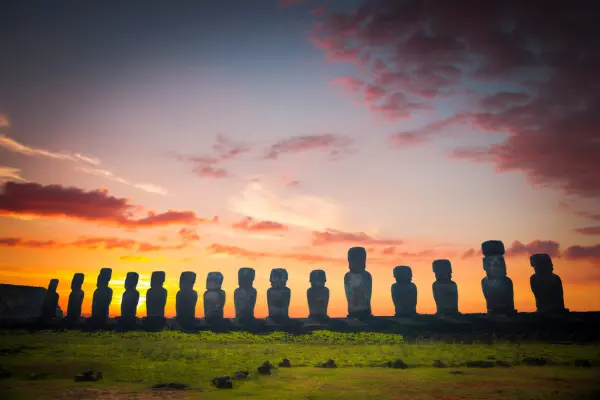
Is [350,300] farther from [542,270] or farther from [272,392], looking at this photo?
[272,392]

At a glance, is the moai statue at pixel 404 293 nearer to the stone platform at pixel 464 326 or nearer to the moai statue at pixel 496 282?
the stone platform at pixel 464 326

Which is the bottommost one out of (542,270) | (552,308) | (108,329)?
(108,329)

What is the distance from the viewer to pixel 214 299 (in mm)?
22078

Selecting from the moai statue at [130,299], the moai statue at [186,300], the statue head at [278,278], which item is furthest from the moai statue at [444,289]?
the moai statue at [130,299]


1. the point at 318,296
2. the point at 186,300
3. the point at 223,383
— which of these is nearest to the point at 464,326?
the point at 318,296

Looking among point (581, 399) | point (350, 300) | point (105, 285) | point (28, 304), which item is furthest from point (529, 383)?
point (28, 304)

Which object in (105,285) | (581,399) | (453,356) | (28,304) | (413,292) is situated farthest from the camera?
(28,304)

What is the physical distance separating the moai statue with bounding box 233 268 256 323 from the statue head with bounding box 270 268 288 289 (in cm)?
120

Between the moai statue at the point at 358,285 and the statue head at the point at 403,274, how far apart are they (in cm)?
122

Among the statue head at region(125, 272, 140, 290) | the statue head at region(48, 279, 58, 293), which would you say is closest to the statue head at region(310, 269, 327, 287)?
the statue head at region(125, 272, 140, 290)

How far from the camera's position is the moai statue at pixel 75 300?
2572 cm

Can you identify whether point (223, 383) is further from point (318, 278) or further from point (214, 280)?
point (214, 280)

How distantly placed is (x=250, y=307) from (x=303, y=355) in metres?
11.5

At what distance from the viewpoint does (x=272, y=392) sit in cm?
549
